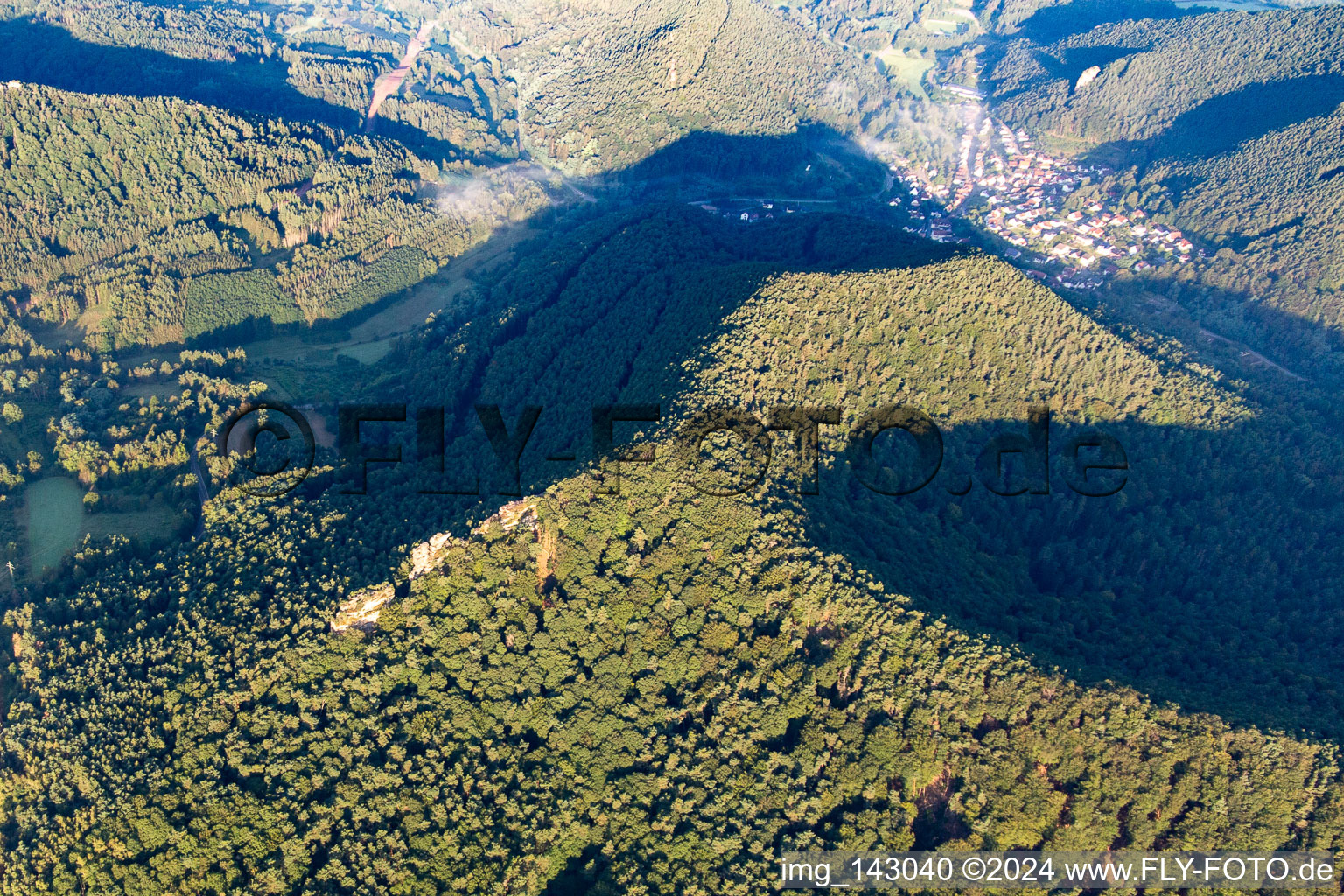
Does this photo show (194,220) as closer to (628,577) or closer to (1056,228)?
(628,577)

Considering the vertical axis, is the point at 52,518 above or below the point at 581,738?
above

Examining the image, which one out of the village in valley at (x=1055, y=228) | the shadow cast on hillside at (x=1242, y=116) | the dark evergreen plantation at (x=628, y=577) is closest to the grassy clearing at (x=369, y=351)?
the dark evergreen plantation at (x=628, y=577)

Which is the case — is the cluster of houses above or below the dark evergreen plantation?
above

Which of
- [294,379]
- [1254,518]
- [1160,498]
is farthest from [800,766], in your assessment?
[294,379]

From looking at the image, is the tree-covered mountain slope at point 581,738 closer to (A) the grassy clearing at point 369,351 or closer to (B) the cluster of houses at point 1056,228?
(A) the grassy clearing at point 369,351

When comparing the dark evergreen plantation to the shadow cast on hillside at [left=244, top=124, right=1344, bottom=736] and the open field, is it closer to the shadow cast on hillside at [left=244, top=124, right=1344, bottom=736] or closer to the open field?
the shadow cast on hillside at [left=244, top=124, right=1344, bottom=736]

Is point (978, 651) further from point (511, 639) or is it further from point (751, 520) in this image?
point (511, 639)

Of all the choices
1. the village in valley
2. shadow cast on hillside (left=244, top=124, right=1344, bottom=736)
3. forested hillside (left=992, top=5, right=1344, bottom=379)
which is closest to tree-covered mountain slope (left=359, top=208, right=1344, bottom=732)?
shadow cast on hillside (left=244, top=124, right=1344, bottom=736)

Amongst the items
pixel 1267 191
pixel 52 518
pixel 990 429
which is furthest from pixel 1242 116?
pixel 52 518
